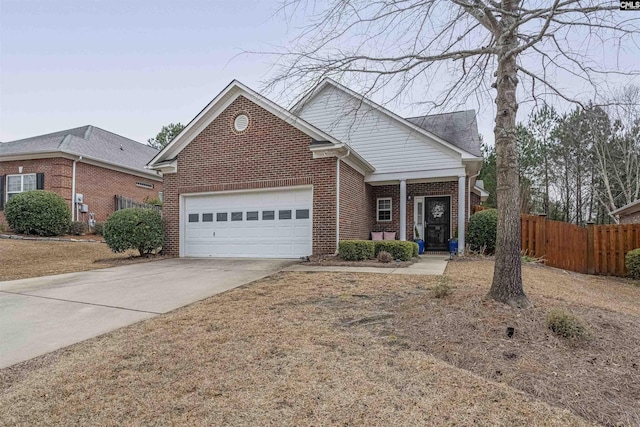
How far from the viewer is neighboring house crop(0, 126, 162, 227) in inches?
652

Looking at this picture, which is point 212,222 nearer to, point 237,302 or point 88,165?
point 237,302

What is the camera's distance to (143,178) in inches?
840

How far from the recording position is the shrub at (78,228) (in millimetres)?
16191

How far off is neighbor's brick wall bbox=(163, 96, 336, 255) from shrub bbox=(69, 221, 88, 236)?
6782mm

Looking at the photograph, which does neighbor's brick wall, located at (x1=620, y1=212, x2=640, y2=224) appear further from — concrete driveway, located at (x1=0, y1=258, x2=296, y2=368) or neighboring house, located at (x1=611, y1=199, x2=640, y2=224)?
concrete driveway, located at (x1=0, y1=258, x2=296, y2=368)

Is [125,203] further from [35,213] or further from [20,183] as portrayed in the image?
[35,213]

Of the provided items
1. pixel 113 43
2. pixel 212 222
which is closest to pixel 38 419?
pixel 212 222

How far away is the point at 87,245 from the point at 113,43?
24.4 feet

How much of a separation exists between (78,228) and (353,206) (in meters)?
12.8

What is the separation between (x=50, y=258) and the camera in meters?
11.4

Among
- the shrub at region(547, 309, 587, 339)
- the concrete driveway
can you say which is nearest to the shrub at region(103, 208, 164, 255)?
the concrete driveway

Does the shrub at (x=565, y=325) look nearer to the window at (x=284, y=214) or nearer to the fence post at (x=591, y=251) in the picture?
the window at (x=284, y=214)

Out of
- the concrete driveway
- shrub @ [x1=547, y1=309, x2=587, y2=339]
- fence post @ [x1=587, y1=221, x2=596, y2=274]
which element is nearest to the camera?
shrub @ [x1=547, y1=309, x2=587, y2=339]

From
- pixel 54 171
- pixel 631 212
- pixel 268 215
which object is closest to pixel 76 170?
pixel 54 171
